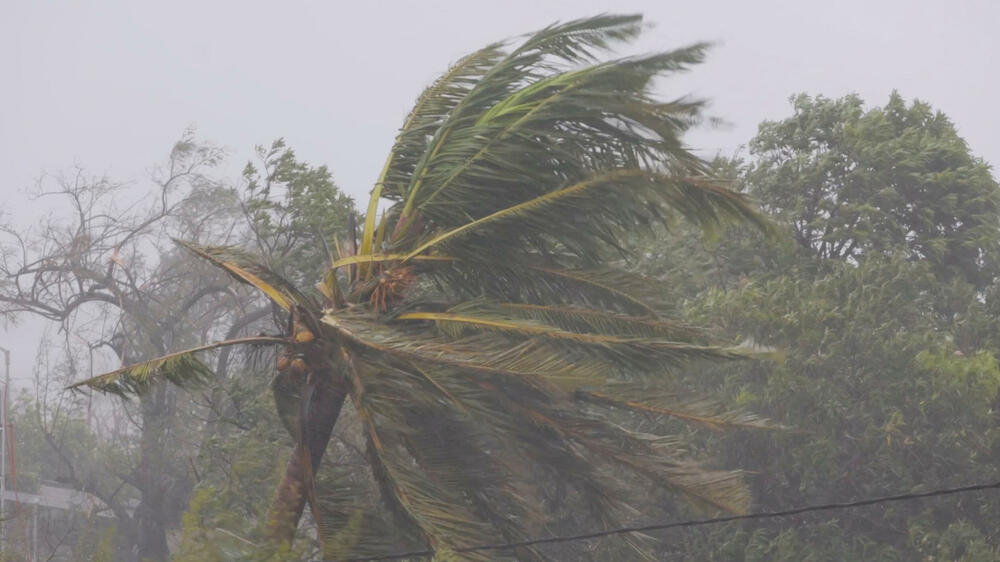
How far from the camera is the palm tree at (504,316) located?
930cm

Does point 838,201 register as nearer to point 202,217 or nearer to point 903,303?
point 903,303

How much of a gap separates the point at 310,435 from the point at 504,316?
1915mm

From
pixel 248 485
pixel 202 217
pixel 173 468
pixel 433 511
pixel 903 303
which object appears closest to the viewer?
pixel 433 511

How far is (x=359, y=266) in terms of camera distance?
34.6ft

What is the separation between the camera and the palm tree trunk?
385 inches

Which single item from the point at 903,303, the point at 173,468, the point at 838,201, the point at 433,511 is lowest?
the point at 173,468

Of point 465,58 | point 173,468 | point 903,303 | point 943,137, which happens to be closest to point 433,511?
point 465,58

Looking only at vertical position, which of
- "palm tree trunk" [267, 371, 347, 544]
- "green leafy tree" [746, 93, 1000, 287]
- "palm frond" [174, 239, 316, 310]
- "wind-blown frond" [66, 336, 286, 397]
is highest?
"green leafy tree" [746, 93, 1000, 287]

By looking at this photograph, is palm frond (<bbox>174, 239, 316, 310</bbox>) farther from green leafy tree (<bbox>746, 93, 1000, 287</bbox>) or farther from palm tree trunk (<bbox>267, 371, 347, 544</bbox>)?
green leafy tree (<bbox>746, 93, 1000, 287</bbox>)

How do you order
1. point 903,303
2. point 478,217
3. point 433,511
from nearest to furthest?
point 433,511
point 478,217
point 903,303

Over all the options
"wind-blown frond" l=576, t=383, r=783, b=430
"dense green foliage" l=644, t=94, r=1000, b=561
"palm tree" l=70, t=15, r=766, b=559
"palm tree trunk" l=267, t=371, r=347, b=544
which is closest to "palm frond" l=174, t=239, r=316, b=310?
"palm tree" l=70, t=15, r=766, b=559

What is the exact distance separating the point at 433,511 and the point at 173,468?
59.2 ft

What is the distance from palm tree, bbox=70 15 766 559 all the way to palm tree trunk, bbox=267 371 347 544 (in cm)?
2

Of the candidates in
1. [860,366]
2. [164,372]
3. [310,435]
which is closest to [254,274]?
[164,372]
